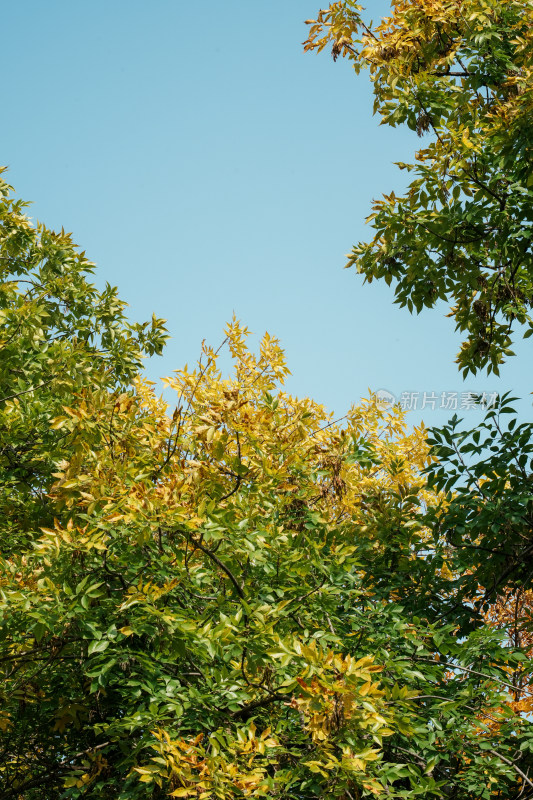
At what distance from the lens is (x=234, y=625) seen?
371cm

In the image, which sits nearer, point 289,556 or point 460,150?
point 289,556

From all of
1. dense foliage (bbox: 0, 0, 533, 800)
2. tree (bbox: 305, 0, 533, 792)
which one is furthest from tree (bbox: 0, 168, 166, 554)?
tree (bbox: 305, 0, 533, 792)

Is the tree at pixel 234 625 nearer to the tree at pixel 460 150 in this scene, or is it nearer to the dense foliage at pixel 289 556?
the dense foliage at pixel 289 556

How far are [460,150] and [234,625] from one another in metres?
4.34

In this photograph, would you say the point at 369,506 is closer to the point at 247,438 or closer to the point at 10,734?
the point at 247,438

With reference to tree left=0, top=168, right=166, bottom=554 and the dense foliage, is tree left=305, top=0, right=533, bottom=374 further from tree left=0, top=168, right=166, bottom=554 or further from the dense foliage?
tree left=0, top=168, right=166, bottom=554

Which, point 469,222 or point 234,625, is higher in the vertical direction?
point 469,222

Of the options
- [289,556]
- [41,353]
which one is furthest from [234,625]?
[41,353]

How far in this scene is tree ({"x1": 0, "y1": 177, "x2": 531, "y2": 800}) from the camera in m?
3.45

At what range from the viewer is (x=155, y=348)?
816 centimetres

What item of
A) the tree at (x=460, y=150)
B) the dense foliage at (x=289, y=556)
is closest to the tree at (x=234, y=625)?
the dense foliage at (x=289, y=556)

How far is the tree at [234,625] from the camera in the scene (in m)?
3.45

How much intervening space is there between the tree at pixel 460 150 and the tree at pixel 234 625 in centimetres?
176

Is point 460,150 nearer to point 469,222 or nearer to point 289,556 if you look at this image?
point 469,222
